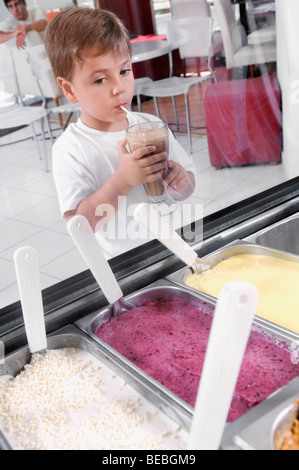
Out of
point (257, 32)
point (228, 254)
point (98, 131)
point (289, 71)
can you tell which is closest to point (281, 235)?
point (228, 254)

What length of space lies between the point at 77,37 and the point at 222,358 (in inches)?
31.3

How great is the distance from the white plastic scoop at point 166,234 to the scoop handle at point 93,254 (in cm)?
11

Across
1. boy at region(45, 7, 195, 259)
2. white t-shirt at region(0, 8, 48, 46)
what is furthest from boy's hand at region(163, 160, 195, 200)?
white t-shirt at region(0, 8, 48, 46)

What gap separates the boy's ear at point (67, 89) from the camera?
112 centimetres

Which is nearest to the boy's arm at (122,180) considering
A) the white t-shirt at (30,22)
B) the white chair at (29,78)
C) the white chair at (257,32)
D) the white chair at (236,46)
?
the white chair at (29,78)

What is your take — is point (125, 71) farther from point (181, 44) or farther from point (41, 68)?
point (181, 44)

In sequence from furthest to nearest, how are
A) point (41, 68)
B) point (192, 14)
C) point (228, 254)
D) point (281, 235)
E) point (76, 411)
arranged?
point (192, 14), point (281, 235), point (228, 254), point (41, 68), point (76, 411)

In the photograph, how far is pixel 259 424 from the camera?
0.77 m

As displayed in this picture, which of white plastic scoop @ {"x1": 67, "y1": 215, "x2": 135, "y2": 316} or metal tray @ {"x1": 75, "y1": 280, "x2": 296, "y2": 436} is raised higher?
white plastic scoop @ {"x1": 67, "y1": 215, "x2": 135, "y2": 316}

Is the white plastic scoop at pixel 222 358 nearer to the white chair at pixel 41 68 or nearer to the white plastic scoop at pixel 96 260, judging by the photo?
the white plastic scoop at pixel 96 260

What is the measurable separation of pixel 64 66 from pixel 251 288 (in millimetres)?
774

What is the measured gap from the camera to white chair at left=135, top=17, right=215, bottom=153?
4.58 ft

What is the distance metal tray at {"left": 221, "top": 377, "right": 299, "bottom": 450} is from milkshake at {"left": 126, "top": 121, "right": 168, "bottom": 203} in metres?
0.60

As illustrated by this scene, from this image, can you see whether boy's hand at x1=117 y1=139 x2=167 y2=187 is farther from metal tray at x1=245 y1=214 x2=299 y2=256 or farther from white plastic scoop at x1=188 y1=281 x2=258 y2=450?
white plastic scoop at x1=188 y1=281 x2=258 y2=450
